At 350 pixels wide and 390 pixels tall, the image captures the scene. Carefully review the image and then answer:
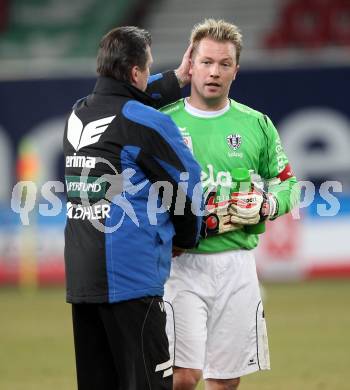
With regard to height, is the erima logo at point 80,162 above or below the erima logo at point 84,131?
below

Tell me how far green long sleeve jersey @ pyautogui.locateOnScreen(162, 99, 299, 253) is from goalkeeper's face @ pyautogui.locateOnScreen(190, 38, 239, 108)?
168mm

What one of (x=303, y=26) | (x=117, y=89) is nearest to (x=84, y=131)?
(x=117, y=89)

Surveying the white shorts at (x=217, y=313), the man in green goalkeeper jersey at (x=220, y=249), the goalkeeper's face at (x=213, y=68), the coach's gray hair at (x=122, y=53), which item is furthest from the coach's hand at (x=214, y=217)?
the coach's gray hair at (x=122, y=53)

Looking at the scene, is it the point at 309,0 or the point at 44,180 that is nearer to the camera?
the point at 44,180

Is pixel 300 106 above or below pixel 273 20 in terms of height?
below

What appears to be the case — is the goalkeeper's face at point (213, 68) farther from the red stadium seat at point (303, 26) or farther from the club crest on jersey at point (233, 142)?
the red stadium seat at point (303, 26)

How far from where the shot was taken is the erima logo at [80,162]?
5596 mm

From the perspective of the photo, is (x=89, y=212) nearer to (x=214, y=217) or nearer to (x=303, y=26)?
(x=214, y=217)

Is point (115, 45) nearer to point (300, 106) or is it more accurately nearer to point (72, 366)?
point (72, 366)

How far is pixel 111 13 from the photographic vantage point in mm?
21516

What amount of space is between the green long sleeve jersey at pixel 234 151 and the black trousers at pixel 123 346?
→ 110 centimetres

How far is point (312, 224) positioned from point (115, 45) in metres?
10.8

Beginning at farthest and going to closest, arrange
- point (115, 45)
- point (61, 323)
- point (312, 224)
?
point (312, 224), point (61, 323), point (115, 45)

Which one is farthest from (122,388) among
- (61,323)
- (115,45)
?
(61,323)
